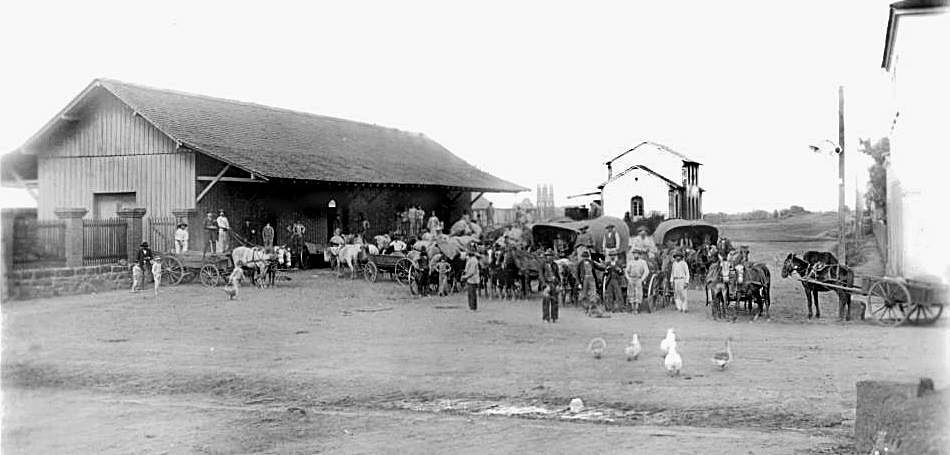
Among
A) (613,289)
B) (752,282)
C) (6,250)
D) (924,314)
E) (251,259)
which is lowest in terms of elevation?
(924,314)

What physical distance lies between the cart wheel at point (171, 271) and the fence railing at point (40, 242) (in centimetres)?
242

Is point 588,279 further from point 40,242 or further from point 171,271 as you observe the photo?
point 40,242

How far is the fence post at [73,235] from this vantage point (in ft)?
71.2

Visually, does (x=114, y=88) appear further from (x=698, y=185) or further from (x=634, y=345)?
(x=698, y=185)

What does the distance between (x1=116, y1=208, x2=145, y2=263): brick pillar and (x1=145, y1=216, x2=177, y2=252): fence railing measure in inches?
52.0

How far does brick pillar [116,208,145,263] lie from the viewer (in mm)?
23984

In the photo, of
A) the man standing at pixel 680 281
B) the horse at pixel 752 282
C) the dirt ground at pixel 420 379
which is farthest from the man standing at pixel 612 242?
the horse at pixel 752 282

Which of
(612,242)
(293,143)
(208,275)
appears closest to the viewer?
(612,242)

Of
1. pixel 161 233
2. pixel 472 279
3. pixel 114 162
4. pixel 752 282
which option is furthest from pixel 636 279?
pixel 114 162

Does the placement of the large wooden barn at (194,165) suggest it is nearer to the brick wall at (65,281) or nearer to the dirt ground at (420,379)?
the brick wall at (65,281)

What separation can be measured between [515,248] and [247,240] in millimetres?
10477

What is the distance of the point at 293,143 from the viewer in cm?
3139

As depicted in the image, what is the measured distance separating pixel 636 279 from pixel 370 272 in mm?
9492

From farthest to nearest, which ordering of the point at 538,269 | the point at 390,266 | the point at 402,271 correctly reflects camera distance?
1. the point at 390,266
2. the point at 402,271
3. the point at 538,269
